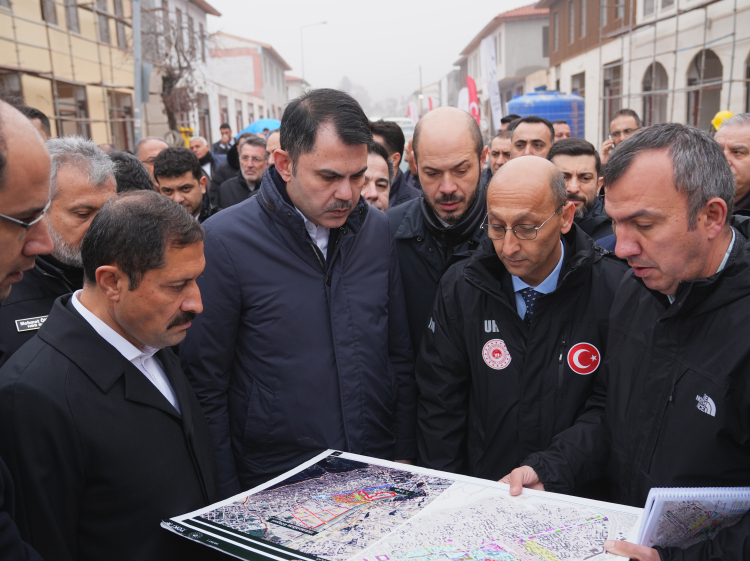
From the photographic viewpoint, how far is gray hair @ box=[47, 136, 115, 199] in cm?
264

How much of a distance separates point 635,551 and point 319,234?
168 centimetres

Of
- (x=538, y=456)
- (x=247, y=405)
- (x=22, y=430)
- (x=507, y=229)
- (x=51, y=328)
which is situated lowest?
(x=538, y=456)

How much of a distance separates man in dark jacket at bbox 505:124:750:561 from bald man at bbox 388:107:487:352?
1113mm

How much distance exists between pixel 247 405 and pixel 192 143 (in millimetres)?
8723

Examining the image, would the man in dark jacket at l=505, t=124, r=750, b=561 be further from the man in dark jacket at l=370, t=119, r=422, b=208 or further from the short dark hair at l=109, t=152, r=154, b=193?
the man in dark jacket at l=370, t=119, r=422, b=208

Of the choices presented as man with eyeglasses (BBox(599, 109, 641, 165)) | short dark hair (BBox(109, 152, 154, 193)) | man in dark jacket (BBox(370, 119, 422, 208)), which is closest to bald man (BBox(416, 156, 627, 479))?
short dark hair (BBox(109, 152, 154, 193))

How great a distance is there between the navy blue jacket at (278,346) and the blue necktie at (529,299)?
63 cm

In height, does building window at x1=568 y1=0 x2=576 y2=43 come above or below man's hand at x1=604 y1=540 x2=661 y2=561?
above

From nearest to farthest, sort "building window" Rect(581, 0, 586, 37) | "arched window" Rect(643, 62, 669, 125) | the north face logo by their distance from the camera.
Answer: the north face logo → "arched window" Rect(643, 62, 669, 125) → "building window" Rect(581, 0, 586, 37)

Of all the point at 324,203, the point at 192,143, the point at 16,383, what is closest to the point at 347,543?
the point at 16,383

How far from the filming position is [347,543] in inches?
63.7

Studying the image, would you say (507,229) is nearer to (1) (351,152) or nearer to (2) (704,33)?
(1) (351,152)

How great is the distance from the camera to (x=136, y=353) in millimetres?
1874

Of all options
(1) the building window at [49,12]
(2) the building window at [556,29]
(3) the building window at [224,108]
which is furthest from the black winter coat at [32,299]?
(3) the building window at [224,108]
